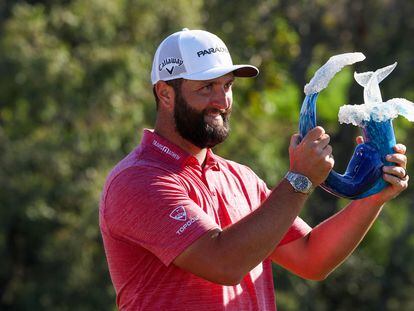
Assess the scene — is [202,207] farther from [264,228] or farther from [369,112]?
[369,112]

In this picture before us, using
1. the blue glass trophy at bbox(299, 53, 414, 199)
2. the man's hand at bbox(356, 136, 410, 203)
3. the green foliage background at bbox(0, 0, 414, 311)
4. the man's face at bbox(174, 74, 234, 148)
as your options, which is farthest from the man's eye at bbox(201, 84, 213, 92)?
the green foliage background at bbox(0, 0, 414, 311)

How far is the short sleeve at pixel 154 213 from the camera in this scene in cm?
372

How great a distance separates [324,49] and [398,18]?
132 centimetres

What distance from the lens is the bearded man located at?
3.63m

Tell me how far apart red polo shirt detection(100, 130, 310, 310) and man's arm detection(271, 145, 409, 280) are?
0.26 m

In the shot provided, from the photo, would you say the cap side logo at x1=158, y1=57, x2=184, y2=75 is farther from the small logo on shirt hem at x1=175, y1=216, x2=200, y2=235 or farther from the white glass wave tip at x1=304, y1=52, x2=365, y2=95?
the small logo on shirt hem at x1=175, y1=216, x2=200, y2=235

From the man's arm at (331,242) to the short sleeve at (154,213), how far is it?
628 millimetres

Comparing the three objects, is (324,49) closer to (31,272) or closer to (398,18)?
(398,18)

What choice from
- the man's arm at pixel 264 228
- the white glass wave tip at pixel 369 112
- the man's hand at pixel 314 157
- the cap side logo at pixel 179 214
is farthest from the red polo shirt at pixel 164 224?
the white glass wave tip at pixel 369 112

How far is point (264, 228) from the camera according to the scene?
3600 millimetres

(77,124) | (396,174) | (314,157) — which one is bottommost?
(77,124)

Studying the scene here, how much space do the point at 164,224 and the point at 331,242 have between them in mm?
785

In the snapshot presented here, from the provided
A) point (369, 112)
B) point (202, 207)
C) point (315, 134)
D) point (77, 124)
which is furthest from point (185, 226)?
point (77, 124)

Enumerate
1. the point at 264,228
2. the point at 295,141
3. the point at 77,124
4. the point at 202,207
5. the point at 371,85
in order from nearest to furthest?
1. the point at 264,228
2. the point at 295,141
3. the point at 202,207
4. the point at 371,85
5. the point at 77,124
